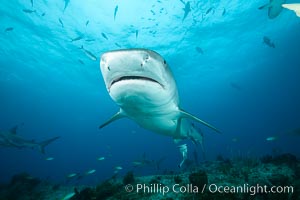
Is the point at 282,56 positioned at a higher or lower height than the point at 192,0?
higher

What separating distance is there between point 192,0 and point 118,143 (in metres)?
150

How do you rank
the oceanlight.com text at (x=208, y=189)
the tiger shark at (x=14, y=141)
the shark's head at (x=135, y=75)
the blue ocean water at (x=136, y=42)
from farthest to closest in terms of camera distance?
the blue ocean water at (x=136, y=42) < the tiger shark at (x=14, y=141) < the oceanlight.com text at (x=208, y=189) < the shark's head at (x=135, y=75)

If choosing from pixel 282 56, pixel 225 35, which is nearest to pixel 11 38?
pixel 225 35

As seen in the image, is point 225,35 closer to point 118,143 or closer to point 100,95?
point 100,95

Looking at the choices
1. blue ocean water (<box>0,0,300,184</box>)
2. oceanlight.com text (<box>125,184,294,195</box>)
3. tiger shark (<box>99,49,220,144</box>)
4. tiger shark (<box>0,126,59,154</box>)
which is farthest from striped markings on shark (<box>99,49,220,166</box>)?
tiger shark (<box>0,126,59,154</box>)

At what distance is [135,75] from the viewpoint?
318 cm

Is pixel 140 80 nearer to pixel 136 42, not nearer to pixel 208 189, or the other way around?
pixel 208 189

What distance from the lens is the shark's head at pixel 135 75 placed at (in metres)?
2.93

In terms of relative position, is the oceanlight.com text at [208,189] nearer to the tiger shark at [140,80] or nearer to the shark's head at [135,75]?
the tiger shark at [140,80]

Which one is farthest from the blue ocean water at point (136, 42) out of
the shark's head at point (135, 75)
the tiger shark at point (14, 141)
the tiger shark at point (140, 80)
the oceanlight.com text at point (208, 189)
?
the shark's head at point (135, 75)

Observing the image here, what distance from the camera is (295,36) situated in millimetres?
35000

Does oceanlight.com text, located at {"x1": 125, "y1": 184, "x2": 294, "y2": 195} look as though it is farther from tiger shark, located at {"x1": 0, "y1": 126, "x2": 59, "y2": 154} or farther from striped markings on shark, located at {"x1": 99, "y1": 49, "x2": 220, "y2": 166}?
tiger shark, located at {"x1": 0, "y1": 126, "x2": 59, "y2": 154}

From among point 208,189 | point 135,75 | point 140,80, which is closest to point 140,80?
point 140,80

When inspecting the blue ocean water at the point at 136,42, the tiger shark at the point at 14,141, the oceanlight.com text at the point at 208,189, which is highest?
the blue ocean water at the point at 136,42
